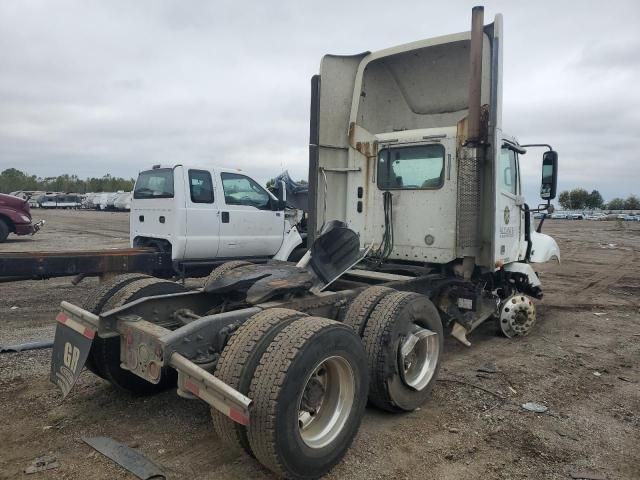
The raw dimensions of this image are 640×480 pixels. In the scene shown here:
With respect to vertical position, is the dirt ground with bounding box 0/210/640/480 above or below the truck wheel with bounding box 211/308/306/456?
below

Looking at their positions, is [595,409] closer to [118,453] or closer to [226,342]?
[226,342]

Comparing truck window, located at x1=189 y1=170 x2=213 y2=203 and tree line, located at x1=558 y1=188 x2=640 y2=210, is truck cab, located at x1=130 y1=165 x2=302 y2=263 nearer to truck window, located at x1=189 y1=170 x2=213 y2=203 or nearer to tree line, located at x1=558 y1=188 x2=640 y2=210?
truck window, located at x1=189 y1=170 x2=213 y2=203

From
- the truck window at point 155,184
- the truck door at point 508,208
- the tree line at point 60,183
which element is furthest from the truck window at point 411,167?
the tree line at point 60,183

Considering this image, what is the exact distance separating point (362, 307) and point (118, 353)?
2.03 meters

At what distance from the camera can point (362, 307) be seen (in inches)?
168

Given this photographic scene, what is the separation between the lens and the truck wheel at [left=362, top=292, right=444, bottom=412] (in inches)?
157

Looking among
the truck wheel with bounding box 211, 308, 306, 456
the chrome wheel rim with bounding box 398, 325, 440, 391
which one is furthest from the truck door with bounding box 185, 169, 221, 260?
the truck wheel with bounding box 211, 308, 306, 456

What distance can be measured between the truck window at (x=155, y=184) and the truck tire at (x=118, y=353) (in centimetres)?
402

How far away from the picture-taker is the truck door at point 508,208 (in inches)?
229

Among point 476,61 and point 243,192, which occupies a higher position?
point 476,61

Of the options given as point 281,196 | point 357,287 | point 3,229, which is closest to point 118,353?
point 357,287

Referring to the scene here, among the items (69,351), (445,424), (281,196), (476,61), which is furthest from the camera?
(281,196)

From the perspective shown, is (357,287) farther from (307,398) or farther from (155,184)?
(155,184)

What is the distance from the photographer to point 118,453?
341cm
